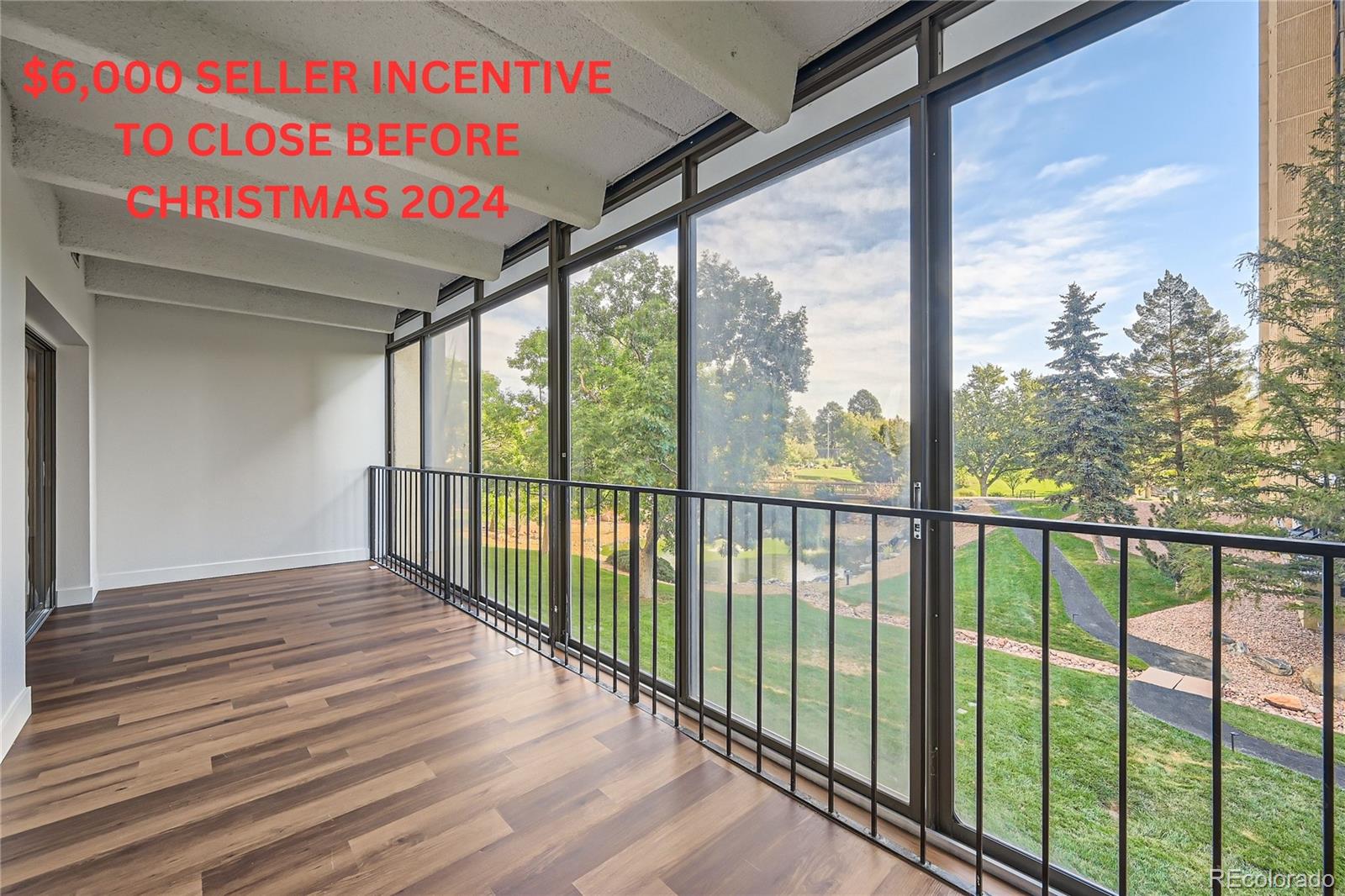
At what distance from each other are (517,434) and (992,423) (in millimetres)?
2926

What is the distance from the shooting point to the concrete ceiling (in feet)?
5.64

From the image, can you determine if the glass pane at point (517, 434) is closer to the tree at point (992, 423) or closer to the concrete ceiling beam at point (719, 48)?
the concrete ceiling beam at point (719, 48)

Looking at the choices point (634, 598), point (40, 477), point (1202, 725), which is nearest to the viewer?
point (1202, 725)

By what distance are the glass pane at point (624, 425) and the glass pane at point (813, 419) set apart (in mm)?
251

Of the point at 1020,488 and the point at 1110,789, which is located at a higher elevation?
the point at 1020,488

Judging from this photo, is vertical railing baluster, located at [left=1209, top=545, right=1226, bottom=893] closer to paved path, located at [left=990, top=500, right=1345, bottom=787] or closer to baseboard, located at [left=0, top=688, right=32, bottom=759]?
paved path, located at [left=990, top=500, right=1345, bottom=787]

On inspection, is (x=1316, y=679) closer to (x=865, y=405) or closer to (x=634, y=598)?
(x=865, y=405)

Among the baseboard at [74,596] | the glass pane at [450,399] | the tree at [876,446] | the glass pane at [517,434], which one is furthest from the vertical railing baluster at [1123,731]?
the baseboard at [74,596]

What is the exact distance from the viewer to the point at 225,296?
4.38m

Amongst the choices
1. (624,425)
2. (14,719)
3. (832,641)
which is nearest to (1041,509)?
(832,641)

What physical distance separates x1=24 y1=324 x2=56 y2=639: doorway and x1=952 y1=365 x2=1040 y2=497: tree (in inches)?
196

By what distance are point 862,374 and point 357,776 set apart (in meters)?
2.11

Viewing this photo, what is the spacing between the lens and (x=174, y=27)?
5.87 ft

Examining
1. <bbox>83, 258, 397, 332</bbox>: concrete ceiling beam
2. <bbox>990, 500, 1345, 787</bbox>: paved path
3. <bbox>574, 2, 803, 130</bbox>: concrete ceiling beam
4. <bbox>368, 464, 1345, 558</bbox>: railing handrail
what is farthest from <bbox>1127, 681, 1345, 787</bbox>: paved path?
<bbox>83, 258, 397, 332</bbox>: concrete ceiling beam
